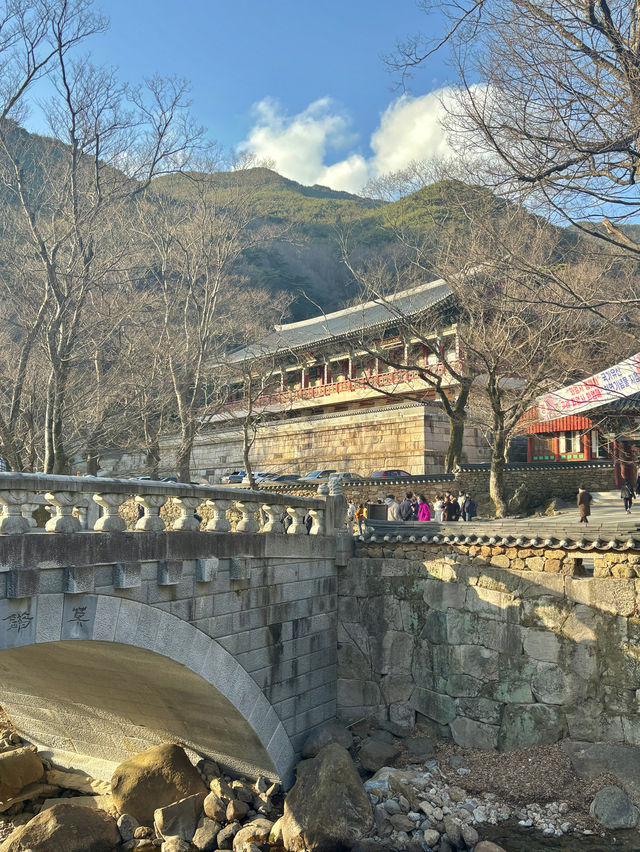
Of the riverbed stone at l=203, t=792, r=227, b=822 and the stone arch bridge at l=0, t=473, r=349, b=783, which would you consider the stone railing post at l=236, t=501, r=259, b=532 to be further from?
the riverbed stone at l=203, t=792, r=227, b=822

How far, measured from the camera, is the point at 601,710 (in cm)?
973

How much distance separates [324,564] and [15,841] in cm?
632

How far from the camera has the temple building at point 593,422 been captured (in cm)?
1580

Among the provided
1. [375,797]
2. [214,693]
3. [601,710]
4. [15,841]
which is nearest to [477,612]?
[601,710]

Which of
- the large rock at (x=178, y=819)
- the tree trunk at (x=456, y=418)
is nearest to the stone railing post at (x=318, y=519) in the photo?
the large rock at (x=178, y=819)

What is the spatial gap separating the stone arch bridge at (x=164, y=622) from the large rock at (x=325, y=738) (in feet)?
0.62

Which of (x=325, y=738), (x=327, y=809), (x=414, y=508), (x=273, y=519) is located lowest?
(x=327, y=809)

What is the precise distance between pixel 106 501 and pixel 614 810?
26.3ft

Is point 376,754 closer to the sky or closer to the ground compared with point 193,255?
closer to the ground

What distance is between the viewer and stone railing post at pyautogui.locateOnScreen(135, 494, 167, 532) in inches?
317

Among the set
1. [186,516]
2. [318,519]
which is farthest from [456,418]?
[186,516]

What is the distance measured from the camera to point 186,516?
345 inches

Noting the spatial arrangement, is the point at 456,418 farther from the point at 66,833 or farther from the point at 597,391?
the point at 66,833

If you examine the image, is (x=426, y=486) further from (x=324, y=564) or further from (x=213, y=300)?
(x=324, y=564)
